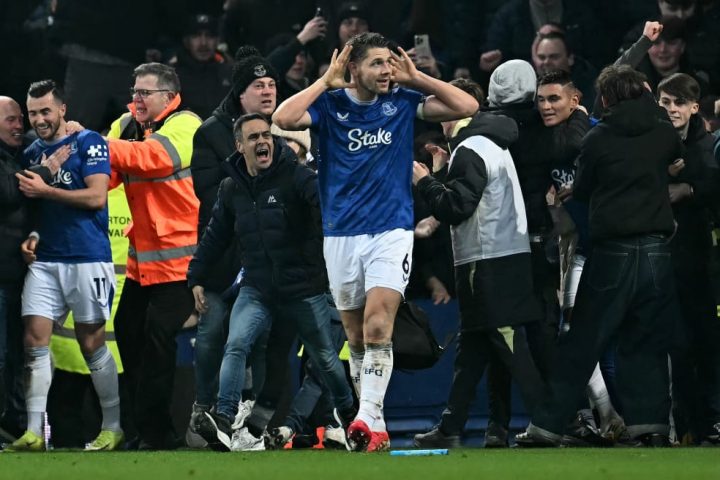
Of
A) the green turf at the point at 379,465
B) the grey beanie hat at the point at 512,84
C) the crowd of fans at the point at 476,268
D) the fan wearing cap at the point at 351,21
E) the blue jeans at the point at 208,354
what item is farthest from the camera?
the fan wearing cap at the point at 351,21

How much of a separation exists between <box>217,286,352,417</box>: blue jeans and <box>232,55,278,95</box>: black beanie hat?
5.51 ft

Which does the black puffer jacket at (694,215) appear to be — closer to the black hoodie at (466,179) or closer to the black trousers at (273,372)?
the black hoodie at (466,179)

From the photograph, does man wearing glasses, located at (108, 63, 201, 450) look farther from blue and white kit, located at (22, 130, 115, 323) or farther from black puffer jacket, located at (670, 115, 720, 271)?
black puffer jacket, located at (670, 115, 720, 271)

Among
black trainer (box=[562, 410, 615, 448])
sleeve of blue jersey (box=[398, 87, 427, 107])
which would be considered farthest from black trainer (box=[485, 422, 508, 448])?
sleeve of blue jersey (box=[398, 87, 427, 107])

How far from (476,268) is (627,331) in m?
1.07

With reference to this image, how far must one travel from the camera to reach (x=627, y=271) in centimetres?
1060

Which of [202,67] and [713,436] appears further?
[202,67]

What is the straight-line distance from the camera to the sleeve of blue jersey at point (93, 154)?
12.1m

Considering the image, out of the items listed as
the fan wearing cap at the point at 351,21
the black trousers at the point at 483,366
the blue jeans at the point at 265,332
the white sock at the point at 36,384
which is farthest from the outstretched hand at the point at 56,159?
the fan wearing cap at the point at 351,21

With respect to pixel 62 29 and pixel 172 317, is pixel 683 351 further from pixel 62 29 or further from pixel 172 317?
pixel 62 29

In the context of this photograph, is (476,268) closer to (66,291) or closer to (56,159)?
(66,291)

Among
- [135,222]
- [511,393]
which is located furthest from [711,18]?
[135,222]

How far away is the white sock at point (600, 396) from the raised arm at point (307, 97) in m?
2.62

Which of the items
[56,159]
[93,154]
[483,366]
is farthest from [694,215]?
[56,159]
